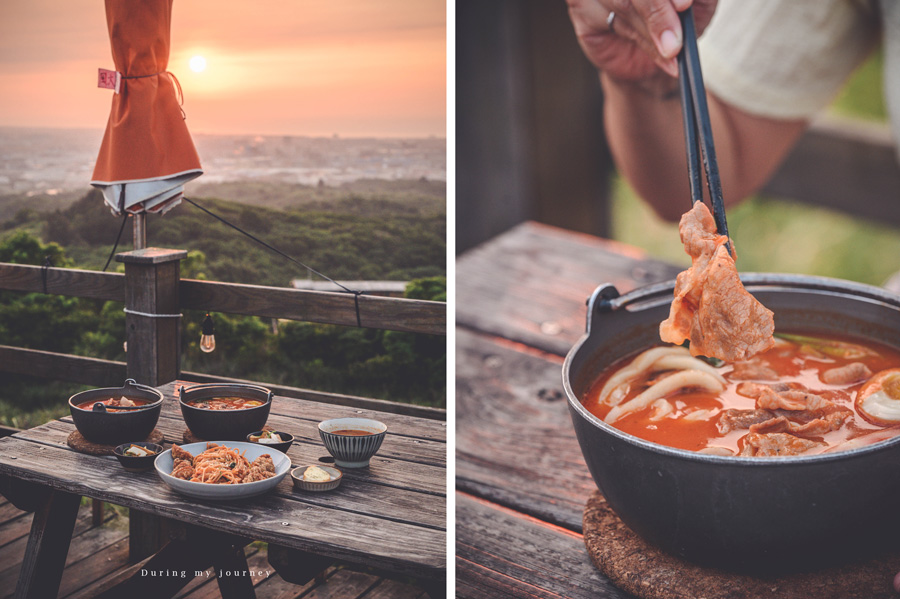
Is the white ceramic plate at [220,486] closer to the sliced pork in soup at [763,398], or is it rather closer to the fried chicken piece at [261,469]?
the fried chicken piece at [261,469]

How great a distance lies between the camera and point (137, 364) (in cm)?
127

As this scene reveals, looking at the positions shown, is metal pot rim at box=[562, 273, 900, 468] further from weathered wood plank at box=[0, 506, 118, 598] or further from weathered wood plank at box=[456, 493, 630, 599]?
weathered wood plank at box=[0, 506, 118, 598]

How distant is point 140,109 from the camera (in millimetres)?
1213

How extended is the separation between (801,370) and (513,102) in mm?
1614

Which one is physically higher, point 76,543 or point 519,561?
point 519,561

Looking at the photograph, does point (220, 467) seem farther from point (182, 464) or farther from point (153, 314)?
point (153, 314)

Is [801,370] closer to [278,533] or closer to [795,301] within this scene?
[795,301]

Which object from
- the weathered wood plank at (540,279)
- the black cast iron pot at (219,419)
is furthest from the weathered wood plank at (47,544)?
the weathered wood plank at (540,279)

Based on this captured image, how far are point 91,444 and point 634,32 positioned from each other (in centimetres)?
112

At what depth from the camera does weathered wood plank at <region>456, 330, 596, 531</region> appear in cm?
97

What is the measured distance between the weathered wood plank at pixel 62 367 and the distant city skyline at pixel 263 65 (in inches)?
17.3

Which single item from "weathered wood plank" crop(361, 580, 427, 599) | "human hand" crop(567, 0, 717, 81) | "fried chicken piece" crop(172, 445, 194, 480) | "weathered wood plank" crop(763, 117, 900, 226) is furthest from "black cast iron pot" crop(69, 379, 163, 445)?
"weathered wood plank" crop(763, 117, 900, 226)

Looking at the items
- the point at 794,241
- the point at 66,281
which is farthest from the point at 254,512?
the point at 794,241

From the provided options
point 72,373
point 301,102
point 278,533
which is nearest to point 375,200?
point 301,102
